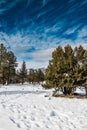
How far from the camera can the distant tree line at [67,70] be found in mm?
24000

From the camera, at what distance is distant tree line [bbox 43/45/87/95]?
2400cm

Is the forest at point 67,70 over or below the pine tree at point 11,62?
below

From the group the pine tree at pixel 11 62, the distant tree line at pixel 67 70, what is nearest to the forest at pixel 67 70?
the distant tree line at pixel 67 70

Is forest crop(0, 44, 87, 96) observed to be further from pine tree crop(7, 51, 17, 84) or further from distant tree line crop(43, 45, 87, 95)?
pine tree crop(7, 51, 17, 84)

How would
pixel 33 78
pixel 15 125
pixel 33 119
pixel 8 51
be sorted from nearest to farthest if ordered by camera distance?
pixel 15 125, pixel 33 119, pixel 8 51, pixel 33 78

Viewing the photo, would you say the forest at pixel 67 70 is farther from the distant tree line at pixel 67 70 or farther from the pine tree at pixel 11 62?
the pine tree at pixel 11 62

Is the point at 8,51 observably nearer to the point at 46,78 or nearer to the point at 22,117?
the point at 46,78

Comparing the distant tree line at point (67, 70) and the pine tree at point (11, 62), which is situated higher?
the pine tree at point (11, 62)

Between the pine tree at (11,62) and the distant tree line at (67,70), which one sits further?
the pine tree at (11,62)

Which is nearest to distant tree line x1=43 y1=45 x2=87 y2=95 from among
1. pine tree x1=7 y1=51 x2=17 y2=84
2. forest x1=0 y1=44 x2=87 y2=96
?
forest x1=0 y1=44 x2=87 y2=96

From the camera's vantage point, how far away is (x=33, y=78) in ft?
306

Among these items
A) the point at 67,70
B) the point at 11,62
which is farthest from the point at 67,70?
the point at 11,62

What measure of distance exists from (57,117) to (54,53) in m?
14.6

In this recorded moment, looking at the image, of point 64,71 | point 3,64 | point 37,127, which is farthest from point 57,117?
point 3,64
